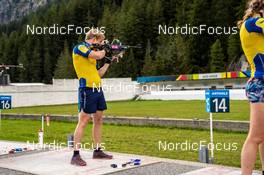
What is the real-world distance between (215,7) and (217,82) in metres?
43.5

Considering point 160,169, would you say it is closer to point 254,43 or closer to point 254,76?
point 254,76

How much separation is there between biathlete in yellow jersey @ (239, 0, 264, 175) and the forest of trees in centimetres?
7423

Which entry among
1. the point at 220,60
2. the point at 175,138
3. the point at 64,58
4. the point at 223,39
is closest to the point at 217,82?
the point at 220,60

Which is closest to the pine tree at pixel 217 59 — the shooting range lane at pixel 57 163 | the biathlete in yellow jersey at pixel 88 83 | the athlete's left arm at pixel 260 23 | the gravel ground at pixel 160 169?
the shooting range lane at pixel 57 163

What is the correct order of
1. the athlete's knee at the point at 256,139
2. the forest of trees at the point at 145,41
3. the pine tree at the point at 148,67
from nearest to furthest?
1. the athlete's knee at the point at 256,139
2. the pine tree at the point at 148,67
3. the forest of trees at the point at 145,41

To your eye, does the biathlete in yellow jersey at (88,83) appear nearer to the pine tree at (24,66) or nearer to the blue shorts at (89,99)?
the blue shorts at (89,99)

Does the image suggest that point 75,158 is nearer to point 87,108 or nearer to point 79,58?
point 87,108

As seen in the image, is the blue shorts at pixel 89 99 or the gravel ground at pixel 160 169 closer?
the gravel ground at pixel 160 169

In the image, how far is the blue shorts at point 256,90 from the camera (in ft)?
14.3

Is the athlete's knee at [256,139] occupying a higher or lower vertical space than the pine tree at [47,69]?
lower

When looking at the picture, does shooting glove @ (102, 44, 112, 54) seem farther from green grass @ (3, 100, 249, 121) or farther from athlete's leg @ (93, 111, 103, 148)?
green grass @ (3, 100, 249, 121)

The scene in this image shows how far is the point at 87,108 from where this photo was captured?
23.2ft

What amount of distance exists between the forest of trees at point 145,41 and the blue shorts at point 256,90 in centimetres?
7426

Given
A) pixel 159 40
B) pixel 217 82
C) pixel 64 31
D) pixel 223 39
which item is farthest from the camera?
pixel 64 31
